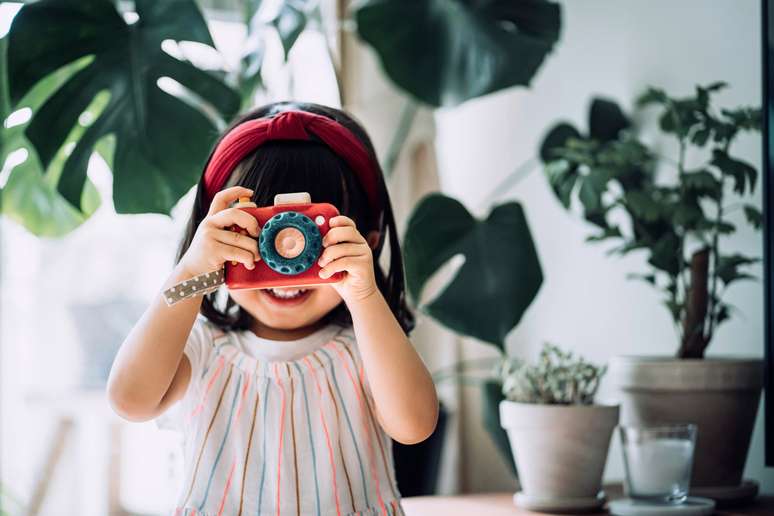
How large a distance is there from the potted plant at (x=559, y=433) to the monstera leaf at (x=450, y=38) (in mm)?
483

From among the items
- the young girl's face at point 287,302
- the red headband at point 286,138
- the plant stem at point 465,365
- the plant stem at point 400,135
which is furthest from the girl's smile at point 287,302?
the plant stem at point 465,365

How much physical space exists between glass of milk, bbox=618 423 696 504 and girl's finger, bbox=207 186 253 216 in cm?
56

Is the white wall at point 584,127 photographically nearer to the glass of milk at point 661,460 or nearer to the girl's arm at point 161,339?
the glass of milk at point 661,460

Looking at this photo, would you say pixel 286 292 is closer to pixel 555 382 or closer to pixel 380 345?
pixel 380 345

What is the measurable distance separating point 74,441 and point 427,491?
1530 mm

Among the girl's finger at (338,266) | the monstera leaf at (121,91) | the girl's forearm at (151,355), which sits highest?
the monstera leaf at (121,91)

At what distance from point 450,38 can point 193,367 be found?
77 cm

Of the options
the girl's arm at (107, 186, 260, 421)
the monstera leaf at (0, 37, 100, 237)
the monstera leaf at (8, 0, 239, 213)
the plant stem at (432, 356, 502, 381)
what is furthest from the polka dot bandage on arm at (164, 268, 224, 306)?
the plant stem at (432, 356, 502, 381)

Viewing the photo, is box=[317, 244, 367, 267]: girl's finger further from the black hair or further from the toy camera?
the black hair

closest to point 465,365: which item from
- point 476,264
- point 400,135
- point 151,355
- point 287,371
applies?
point 400,135

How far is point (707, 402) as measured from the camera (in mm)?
1066

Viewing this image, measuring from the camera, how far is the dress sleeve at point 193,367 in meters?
0.87

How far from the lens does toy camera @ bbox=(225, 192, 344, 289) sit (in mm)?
706

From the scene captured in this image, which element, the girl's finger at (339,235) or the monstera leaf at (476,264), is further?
the monstera leaf at (476,264)
